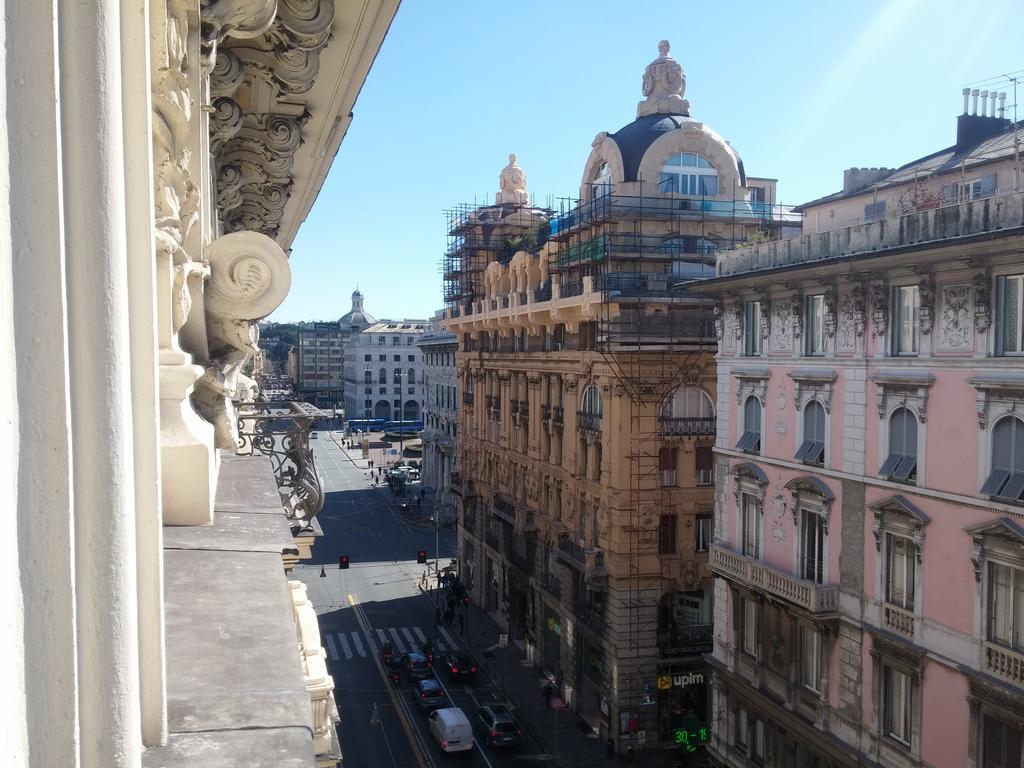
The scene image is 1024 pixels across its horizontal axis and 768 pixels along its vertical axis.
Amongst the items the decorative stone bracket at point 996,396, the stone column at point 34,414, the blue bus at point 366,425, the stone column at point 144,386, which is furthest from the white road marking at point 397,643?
the blue bus at point 366,425

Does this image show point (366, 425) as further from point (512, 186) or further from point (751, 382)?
point (751, 382)

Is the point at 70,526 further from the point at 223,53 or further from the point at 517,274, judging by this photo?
the point at 517,274

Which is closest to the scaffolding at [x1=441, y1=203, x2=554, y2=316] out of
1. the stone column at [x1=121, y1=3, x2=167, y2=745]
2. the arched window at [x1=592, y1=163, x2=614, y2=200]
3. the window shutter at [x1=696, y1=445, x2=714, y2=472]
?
the arched window at [x1=592, y1=163, x2=614, y2=200]

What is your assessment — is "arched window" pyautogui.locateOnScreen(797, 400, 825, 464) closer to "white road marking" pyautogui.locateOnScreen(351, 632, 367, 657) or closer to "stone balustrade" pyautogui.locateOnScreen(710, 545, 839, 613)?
"stone balustrade" pyautogui.locateOnScreen(710, 545, 839, 613)

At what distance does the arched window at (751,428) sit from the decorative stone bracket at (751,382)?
0.68ft

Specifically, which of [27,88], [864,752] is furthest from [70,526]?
[864,752]

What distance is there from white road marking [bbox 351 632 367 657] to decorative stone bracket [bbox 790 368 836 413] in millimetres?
29191

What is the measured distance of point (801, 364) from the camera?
2461cm

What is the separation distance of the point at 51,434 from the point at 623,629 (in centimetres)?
3587

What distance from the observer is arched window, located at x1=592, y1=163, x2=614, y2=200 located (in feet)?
133

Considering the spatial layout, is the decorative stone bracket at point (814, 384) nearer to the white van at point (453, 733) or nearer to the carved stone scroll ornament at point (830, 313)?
the carved stone scroll ornament at point (830, 313)

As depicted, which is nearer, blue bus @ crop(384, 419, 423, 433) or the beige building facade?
the beige building facade

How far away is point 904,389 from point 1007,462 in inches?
124

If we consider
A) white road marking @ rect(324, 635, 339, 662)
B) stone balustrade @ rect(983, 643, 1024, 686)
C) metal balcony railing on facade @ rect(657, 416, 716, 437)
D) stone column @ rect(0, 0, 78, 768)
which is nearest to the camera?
stone column @ rect(0, 0, 78, 768)
